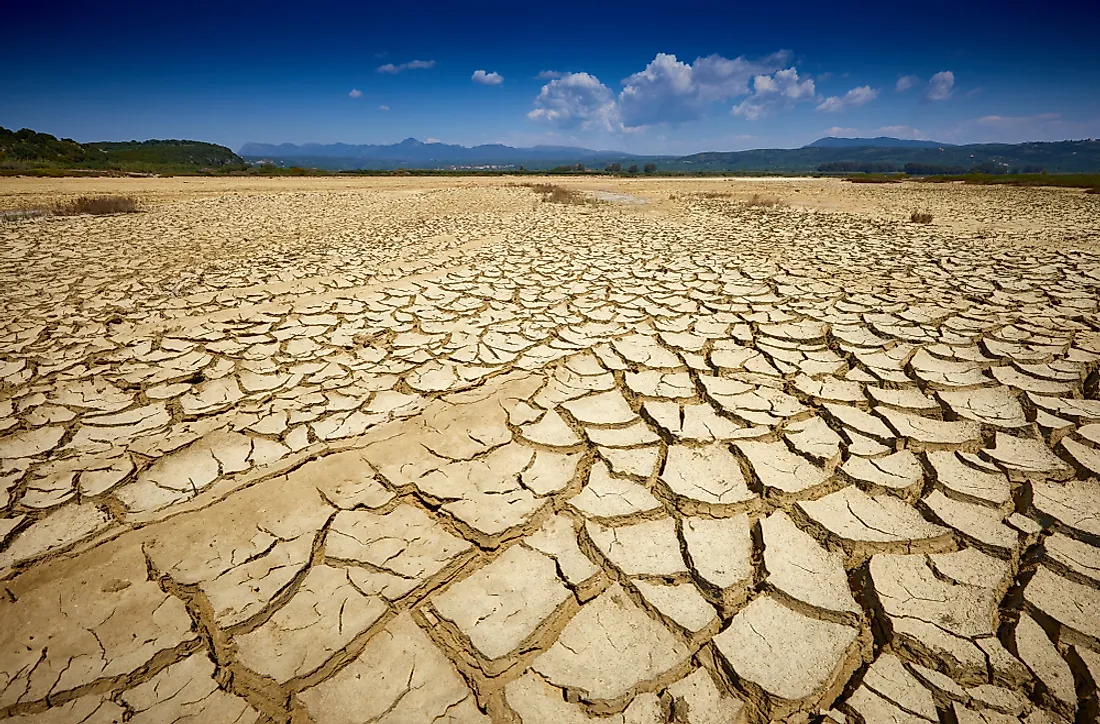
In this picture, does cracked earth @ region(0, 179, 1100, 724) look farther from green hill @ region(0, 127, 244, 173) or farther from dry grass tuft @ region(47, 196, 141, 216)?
green hill @ region(0, 127, 244, 173)

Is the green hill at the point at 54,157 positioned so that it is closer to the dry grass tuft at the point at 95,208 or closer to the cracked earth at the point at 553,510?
the dry grass tuft at the point at 95,208

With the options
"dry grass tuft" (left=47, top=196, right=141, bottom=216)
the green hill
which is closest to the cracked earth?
"dry grass tuft" (left=47, top=196, right=141, bottom=216)

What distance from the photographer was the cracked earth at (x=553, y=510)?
→ 1.09m

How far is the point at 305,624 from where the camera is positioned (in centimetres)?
123

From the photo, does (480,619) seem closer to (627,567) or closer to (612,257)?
(627,567)

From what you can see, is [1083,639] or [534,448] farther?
[534,448]

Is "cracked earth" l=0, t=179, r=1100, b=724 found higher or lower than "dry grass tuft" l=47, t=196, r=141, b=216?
lower

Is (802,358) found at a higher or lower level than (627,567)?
higher

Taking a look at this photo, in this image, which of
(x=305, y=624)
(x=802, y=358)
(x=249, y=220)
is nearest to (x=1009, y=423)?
(x=802, y=358)

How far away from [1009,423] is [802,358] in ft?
2.97

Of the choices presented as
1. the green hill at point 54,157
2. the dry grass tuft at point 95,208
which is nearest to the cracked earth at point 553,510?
the dry grass tuft at point 95,208

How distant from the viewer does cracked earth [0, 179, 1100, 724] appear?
1.09 m

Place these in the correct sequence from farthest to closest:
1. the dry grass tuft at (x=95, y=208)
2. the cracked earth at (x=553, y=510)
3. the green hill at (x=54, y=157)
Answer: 1. the green hill at (x=54, y=157)
2. the dry grass tuft at (x=95, y=208)
3. the cracked earth at (x=553, y=510)

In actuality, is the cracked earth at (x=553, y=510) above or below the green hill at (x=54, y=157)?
below
